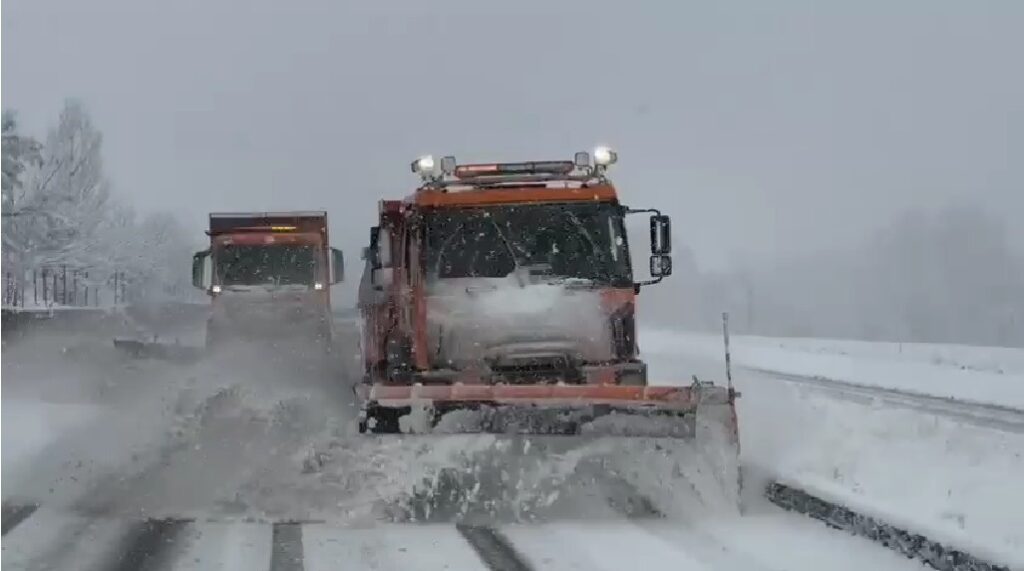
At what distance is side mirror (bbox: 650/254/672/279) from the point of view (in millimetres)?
9695

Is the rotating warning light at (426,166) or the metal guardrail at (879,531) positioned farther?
the rotating warning light at (426,166)

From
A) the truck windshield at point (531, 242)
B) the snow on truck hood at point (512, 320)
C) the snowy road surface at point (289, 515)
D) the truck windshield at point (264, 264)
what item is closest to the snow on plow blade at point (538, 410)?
the snowy road surface at point (289, 515)

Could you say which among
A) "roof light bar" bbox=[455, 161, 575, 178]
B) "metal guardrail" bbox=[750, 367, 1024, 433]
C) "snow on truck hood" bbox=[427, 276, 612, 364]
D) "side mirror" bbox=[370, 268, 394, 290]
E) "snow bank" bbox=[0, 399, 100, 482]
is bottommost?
"metal guardrail" bbox=[750, 367, 1024, 433]

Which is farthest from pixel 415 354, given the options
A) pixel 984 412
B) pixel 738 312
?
pixel 738 312

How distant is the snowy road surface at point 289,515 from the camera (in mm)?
6156

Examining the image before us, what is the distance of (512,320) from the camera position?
928 centimetres

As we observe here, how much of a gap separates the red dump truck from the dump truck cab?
818 centimetres

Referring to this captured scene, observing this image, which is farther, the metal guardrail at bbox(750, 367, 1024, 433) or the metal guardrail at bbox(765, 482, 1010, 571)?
the metal guardrail at bbox(750, 367, 1024, 433)

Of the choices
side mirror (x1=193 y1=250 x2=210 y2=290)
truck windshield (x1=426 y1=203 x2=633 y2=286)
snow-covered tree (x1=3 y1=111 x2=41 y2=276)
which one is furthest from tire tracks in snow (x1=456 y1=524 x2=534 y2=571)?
snow-covered tree (x1=3 y1=111 x2=41 y2=276)

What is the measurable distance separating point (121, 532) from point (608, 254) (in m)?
4.56

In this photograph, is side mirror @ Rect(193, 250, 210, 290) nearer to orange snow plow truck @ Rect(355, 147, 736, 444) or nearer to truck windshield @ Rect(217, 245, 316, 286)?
truck windshield @ Rect(217, 245, 316, 286)

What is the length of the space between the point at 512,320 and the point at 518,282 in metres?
0.33

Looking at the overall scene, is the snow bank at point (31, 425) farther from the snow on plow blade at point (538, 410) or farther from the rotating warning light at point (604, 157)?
the rotating warning light at point (604, 157)

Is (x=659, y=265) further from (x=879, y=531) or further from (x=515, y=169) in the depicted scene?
(x=879, y=531)
